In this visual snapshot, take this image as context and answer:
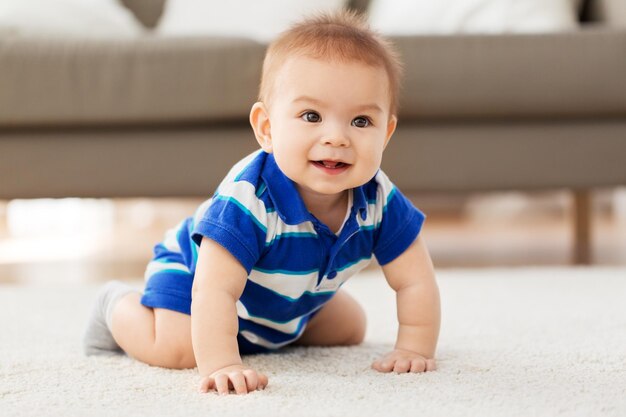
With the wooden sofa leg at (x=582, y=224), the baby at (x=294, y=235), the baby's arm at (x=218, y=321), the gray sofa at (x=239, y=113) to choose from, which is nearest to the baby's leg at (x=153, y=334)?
the baby at (x=294, y=235)

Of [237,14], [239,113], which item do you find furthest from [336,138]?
[237,14]

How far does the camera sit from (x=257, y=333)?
984 millimetres

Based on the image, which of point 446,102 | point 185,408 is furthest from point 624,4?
point 185,408

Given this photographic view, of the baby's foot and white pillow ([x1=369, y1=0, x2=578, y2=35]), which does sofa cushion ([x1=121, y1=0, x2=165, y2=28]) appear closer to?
white pillow ([x1=369, y1=0, x2=578, y2=35])

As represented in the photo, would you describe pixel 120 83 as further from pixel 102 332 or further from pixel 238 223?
pixel 238 223

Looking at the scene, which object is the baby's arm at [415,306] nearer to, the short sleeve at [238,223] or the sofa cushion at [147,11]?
the short sleeve at [238,223]

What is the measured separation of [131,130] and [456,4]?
0.88 metres

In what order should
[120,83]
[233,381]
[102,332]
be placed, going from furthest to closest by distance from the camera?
[120,83], [102,332], [233,381]

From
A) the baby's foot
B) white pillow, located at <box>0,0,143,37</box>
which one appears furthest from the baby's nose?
white pillow, located at <box>0,0,143,37</box>

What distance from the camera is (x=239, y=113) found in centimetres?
162

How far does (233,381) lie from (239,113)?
897 mm

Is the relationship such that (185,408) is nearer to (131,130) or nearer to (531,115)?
(131,130)

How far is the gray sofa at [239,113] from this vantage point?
161 cm

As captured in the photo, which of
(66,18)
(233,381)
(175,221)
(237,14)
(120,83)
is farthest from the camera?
(175,221)
